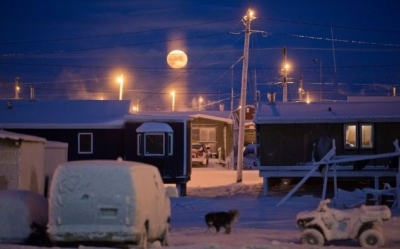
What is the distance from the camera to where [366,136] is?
119 feet

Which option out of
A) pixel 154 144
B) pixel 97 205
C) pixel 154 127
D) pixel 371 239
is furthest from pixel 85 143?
pixel 97 205

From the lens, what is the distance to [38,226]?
1476 cm

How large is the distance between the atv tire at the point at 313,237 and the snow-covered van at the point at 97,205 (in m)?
4.79

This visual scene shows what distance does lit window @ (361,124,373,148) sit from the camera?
36.1 meters

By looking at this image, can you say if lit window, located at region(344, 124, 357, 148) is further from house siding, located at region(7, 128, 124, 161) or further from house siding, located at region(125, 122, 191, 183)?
house siding, located at region(7, 128, 124, 161)

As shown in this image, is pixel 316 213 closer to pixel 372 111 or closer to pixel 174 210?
pixel 174 210

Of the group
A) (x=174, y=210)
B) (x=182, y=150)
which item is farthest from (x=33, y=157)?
(x=182, y=150)

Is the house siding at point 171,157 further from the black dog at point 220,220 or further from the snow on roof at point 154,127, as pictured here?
the black dog at point 220,220

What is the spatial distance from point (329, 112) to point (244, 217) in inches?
533

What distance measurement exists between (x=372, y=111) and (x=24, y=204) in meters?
26.1

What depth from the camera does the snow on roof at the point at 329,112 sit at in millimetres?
35969

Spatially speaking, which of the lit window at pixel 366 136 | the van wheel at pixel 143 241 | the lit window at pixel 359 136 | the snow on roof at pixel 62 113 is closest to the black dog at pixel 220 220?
the van wheel at pixel 143 241

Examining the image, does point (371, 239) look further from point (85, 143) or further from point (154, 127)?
point (85, 143)

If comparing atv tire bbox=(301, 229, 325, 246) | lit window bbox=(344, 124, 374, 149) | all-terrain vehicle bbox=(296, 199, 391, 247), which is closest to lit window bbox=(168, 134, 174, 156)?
lit window bbox=(344, 124, 374, 149)
